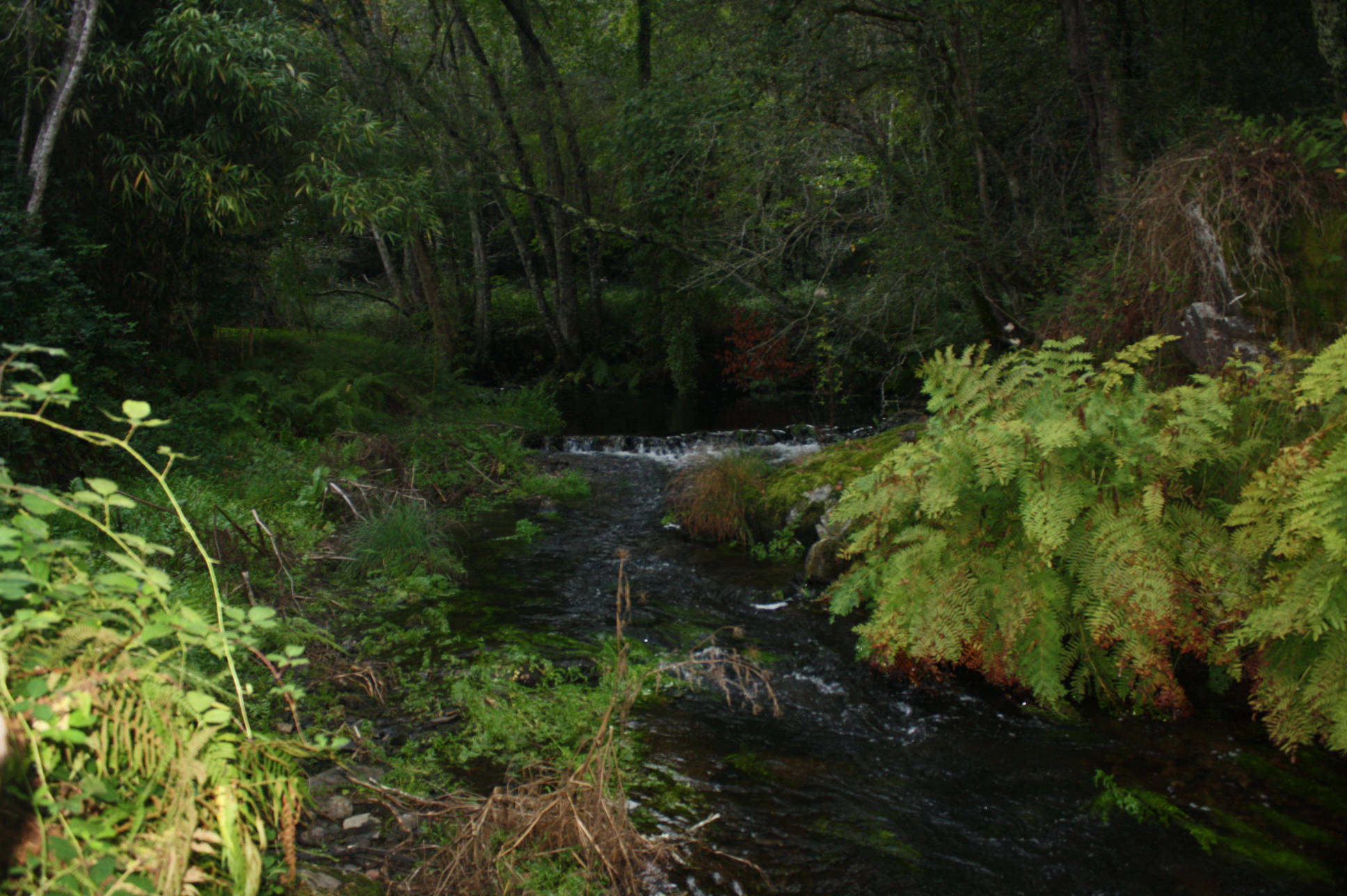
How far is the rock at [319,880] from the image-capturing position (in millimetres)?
2877

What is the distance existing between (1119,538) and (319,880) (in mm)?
4022

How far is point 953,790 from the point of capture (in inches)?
164

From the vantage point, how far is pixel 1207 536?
4367 millimetres

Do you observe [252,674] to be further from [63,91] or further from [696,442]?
[696,442]

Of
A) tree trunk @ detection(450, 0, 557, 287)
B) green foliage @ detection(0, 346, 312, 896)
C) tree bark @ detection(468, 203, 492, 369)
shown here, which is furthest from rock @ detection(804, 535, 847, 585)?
tree bark @ detection(468, 203, 492, 369)

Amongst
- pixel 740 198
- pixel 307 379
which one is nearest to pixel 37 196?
pixel 307 379

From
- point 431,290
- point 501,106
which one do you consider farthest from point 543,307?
point 501,106

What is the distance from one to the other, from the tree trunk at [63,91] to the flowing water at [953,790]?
7441 mm

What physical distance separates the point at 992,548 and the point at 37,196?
9630 mm

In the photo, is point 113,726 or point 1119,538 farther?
point 1119,538

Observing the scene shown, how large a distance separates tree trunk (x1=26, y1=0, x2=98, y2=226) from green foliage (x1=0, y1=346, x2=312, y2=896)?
7985mm

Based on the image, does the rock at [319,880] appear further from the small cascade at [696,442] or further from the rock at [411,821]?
the small cascade at [696,442]

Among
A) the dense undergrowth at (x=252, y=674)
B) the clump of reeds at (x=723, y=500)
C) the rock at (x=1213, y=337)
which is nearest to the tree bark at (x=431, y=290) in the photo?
the dense undergrowth at (x=252, y=674)

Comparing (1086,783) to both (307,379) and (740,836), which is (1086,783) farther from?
(307,379)
